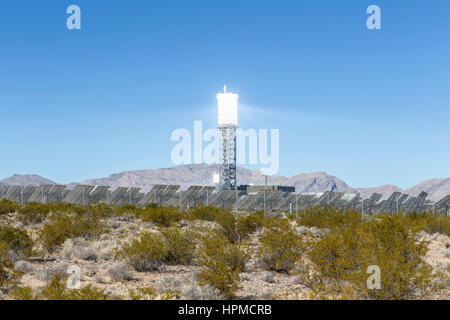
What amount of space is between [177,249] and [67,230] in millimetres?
5432

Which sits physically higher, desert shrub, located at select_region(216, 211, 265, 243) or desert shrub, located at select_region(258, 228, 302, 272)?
desert shrub, located at select_region(258, 228, 302, 272)

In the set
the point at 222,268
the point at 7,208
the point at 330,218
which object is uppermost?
the point at 222,268

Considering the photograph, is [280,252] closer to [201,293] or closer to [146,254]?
[146,254]

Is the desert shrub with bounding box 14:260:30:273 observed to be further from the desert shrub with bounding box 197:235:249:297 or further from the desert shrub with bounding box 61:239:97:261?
the desert shrub with bounding box 197:235:249:297

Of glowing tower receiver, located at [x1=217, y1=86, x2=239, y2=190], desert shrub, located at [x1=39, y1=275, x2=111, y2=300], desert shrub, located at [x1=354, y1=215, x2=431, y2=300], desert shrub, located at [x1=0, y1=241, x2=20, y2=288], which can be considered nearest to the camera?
desert shrub, located at [x1=39, y1=275, x2=111, y2=300]

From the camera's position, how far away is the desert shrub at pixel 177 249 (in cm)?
1316

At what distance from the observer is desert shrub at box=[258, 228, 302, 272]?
1237 centimetres

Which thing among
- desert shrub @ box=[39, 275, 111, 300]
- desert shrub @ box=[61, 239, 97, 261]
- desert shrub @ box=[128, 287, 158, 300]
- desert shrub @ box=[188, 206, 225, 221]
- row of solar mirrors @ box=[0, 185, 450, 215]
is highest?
desert shrub @ box=[39, 275, 111, 300]

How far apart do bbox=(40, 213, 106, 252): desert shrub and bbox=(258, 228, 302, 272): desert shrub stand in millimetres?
6903

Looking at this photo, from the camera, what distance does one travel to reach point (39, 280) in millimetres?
10750

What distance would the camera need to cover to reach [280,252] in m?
12.6

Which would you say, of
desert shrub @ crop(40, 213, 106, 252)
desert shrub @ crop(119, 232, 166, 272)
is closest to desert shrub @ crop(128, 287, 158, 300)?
desert shrub @ crop(119, 232, 166, 272)

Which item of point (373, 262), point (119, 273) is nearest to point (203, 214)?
point (119, 273)
